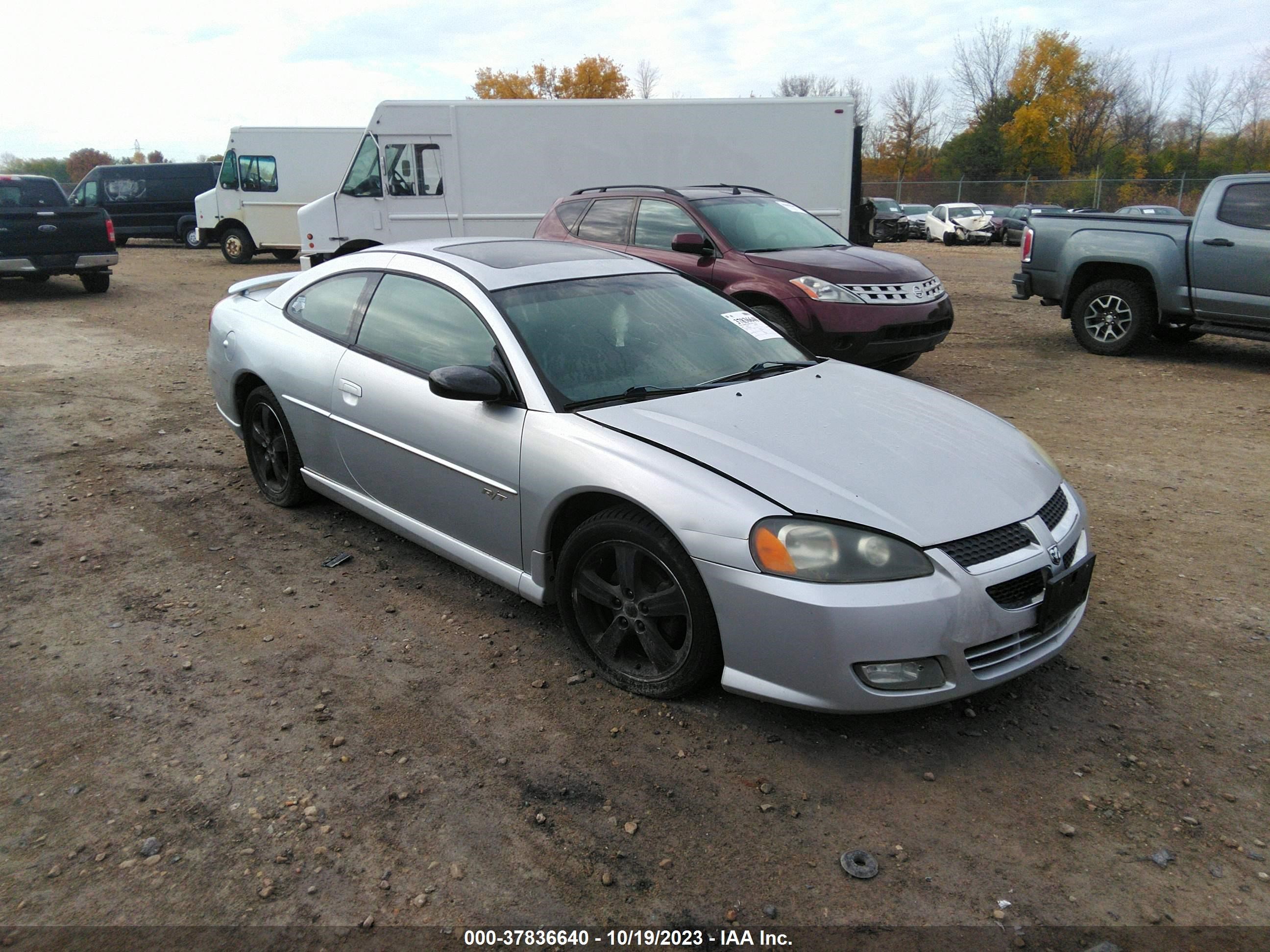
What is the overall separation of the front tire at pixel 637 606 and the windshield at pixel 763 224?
5.17 metres

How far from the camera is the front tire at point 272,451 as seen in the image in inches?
195

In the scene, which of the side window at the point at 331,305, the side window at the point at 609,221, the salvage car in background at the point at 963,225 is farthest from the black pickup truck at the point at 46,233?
the salvage car in background at the point at 963,225

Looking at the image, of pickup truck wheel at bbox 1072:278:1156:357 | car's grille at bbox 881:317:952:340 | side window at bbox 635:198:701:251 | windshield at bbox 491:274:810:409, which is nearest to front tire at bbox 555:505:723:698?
windshield at bbox 491:274:810:409

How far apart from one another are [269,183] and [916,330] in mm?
17020

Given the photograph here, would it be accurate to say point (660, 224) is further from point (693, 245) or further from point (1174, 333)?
point (1174, 333)

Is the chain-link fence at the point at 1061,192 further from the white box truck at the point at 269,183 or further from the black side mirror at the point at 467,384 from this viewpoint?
the black side mirror at the point at 467,384

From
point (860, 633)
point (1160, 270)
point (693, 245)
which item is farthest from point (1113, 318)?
point (860, 633)

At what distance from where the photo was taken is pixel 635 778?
2.89 metres

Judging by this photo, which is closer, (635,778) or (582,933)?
(582,933)

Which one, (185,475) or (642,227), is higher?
(642,227)

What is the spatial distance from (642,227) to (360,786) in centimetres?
653

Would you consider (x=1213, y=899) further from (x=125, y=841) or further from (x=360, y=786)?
(x=125, y=841)

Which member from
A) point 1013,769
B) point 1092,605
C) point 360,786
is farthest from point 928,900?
point 1092,605

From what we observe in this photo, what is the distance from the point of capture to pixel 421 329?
412 centimetres
